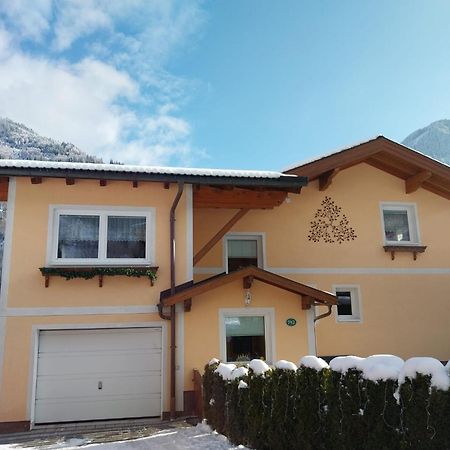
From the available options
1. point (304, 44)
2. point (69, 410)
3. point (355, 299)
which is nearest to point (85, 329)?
point (69, 410)

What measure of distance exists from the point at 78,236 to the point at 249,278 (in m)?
3.77

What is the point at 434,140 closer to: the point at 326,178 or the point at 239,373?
the point at 326,178

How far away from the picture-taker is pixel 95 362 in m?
10.0

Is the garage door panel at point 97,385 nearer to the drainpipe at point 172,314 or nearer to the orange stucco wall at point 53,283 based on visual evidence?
the orange stucco wall at point 53,283

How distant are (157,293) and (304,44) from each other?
791 centimetres

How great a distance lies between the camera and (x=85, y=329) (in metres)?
10.1

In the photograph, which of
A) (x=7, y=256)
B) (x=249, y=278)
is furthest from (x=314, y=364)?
(x=7, y=256)

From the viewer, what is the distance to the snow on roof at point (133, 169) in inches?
383

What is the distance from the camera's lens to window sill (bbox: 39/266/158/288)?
9.83 m

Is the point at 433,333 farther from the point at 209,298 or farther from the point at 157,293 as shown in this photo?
the point at 157,293

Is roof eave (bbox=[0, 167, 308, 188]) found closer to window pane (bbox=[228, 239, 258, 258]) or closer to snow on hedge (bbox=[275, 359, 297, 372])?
window pane (bbox=[228, 239, 258, 258])

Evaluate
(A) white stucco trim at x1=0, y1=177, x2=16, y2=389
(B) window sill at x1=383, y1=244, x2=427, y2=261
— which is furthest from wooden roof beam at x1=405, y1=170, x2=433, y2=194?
(A) white stucco trim at x1=0, y1=177, x2=16, y2=389

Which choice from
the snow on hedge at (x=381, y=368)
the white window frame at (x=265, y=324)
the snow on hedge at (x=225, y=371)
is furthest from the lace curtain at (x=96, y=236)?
the snow on hedge at (x=381, y=368)

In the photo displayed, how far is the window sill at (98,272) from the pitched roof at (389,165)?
462 cm
